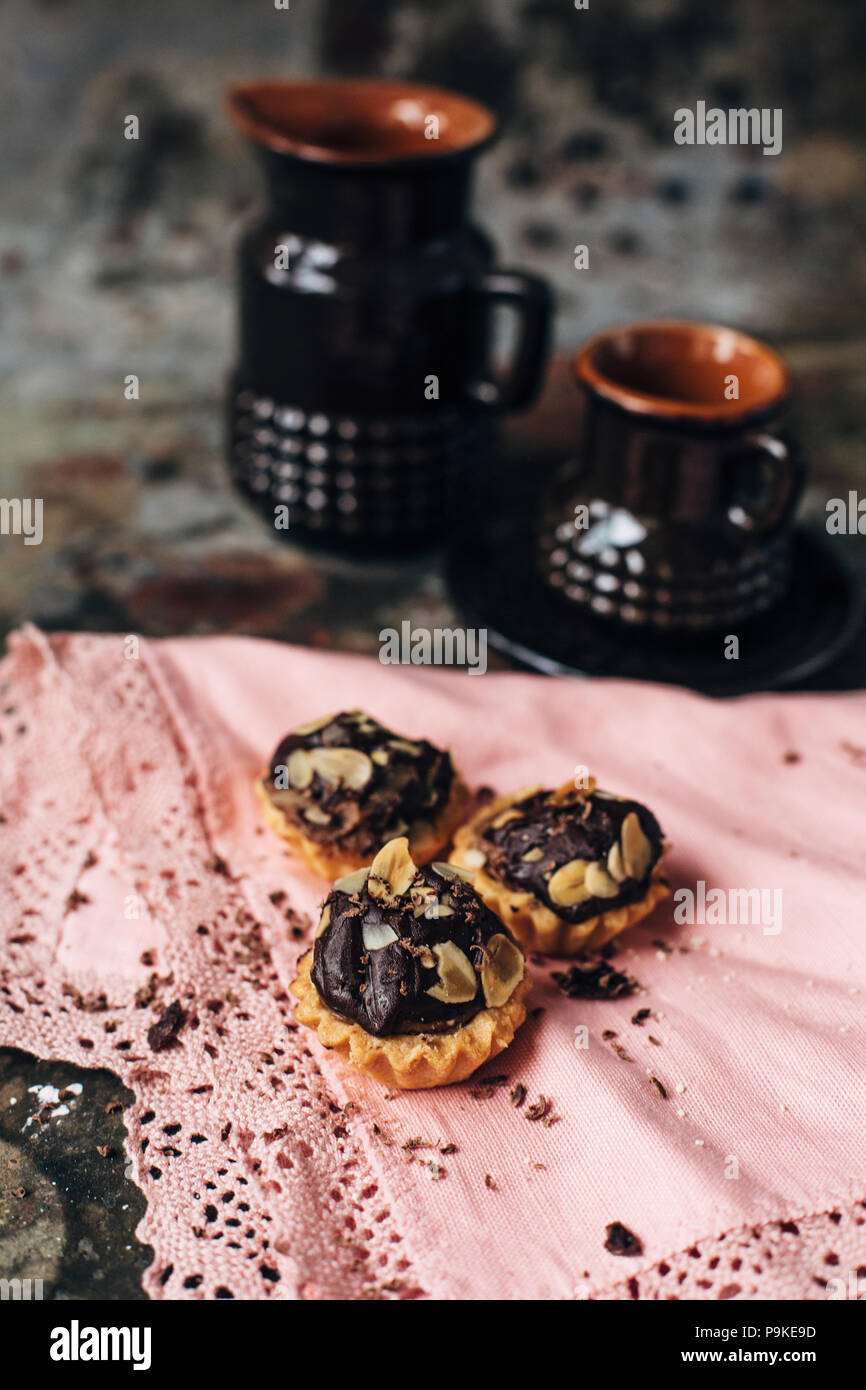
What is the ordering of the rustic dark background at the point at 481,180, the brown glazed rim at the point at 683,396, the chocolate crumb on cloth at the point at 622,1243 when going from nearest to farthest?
the chocolate crumb on cloth at the point at 622,1243 → the brown glazed rim at the point at 683,396 → the rustic dark background at the point at 481,180

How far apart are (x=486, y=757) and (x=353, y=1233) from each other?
0.47m

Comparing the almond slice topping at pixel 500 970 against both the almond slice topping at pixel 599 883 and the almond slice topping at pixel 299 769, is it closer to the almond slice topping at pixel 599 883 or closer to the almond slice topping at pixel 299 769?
the almond slice topping at pixel 599 883

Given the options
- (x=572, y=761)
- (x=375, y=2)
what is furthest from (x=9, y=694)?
(x=375, y=2)

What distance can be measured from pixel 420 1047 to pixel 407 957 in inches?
2.3

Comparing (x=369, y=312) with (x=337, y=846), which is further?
(x=369, y=312)

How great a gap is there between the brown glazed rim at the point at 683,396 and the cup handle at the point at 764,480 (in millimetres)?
38

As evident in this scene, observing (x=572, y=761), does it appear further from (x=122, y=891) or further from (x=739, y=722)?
(x=122, y=891)

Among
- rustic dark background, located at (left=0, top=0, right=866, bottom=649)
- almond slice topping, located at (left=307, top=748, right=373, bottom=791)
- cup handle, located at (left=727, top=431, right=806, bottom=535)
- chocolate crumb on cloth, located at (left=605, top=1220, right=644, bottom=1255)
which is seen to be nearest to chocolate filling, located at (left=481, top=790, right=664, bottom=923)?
almond slice topping, located at (left=307, top=748, right=373, bottom=791)

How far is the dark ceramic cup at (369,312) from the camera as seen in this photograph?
1310mm

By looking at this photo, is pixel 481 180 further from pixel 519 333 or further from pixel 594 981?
pixel 594 981

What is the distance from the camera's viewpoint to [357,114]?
1.39m

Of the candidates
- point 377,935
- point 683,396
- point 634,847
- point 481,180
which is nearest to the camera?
point 377,935

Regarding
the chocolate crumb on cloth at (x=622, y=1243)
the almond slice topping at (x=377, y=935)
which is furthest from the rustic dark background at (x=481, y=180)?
the chocolate crumb on cloth at (x=622, y=1243)

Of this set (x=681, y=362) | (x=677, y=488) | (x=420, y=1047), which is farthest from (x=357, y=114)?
(x=420, y=1047)
